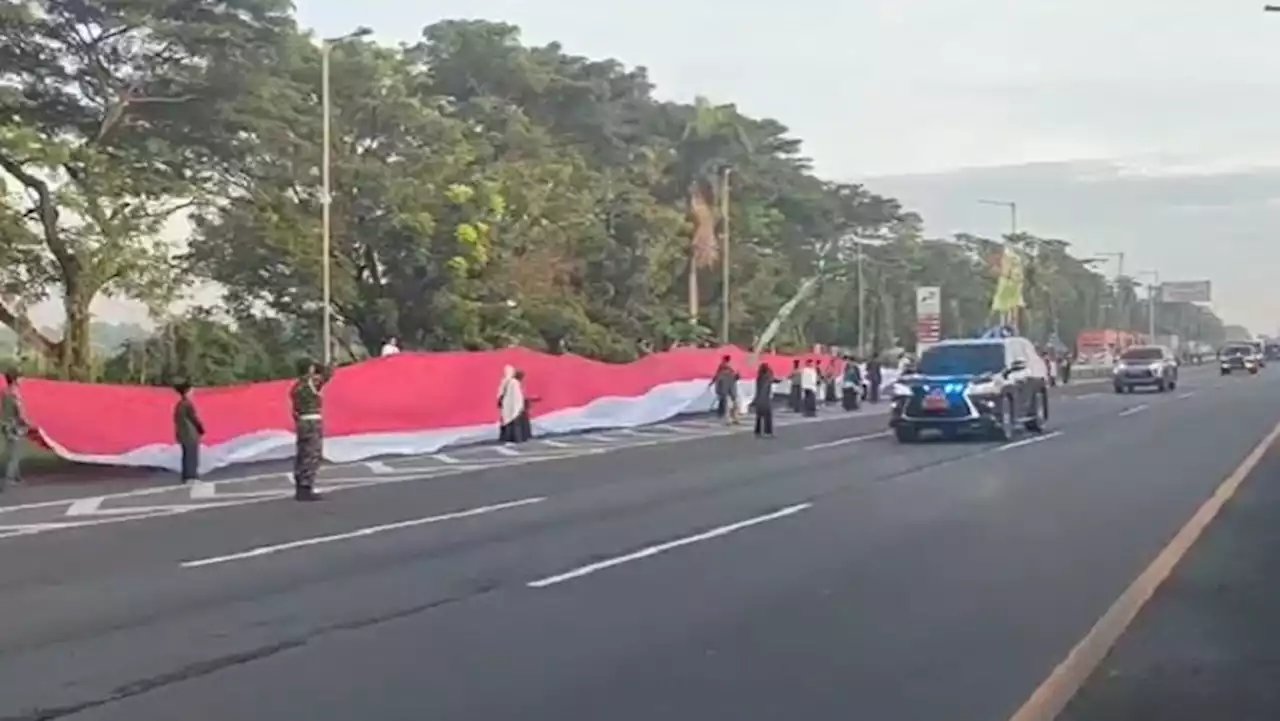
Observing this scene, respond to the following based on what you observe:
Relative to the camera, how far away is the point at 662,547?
1638 centimetres

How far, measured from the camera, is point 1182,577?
1352 centimetres

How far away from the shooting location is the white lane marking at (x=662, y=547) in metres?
14.3

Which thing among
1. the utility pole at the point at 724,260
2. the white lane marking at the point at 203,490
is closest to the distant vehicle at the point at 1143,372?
the utility pole at the point at 724,260

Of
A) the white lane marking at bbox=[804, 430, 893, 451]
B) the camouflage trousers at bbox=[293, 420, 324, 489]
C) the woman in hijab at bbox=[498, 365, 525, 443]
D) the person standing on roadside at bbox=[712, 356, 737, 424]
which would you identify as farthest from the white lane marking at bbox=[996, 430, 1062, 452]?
the camouflage trousers at bbox=[293, 420, 324, 489]

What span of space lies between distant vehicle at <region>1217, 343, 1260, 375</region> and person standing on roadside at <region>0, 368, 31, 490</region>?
74.5m

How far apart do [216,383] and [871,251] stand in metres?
67.3

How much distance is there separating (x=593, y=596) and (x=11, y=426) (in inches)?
533

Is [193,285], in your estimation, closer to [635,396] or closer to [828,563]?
[635,396]

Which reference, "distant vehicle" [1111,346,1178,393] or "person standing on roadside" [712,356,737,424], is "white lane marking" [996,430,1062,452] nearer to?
"person standing on roadside" [712,356,737,424]

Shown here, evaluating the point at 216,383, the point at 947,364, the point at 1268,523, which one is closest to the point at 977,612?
the point at 1268,523

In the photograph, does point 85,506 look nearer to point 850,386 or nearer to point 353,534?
point 353,534

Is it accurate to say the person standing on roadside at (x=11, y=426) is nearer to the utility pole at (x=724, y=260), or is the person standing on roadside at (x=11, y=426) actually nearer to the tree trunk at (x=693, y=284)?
the utility pole at (x=724, y=260)

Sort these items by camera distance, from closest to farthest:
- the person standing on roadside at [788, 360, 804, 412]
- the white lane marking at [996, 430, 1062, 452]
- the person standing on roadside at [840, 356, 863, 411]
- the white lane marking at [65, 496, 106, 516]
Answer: the white lane marking at [65, 496, 106, 516]
the white lane marking at [996, 430, 1062, 452]
the person standing on roadside at [788, 360, 804, 412]
the person standing on roadside at [840, 356, 863, 411]

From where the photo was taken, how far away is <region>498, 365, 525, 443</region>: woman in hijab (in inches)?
1412
